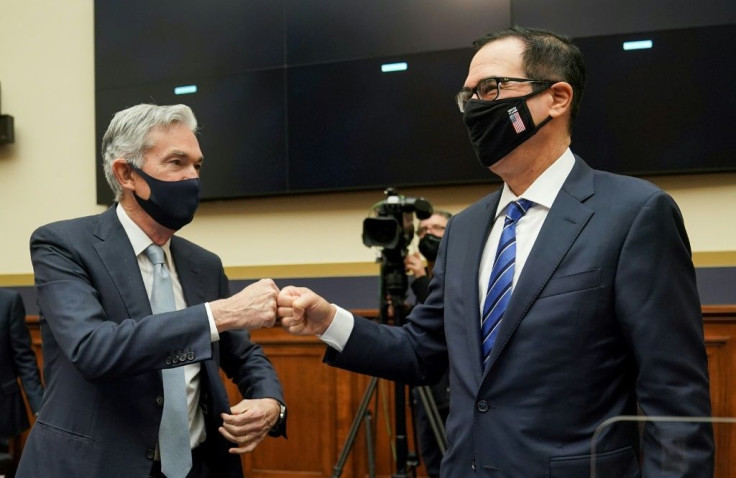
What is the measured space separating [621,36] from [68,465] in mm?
3516

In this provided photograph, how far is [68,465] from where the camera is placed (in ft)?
5.75

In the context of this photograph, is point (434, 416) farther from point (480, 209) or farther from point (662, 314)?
point (662, 314)

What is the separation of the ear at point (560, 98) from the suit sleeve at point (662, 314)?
343mm

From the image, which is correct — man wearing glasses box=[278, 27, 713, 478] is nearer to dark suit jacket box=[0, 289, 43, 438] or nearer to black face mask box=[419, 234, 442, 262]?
black face mask box=[419, 234, 442, 262]

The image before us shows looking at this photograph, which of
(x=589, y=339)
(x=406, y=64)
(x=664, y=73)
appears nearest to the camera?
(x=589, y=339)

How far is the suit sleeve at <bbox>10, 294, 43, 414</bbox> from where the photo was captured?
160 inches

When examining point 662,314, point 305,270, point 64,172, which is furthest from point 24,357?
point 662,314

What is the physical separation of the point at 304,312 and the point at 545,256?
69cm

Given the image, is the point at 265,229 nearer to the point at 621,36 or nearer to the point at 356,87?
the point at 356,87

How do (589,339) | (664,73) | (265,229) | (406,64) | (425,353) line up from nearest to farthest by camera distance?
(589,339) < (425,353) < (664,73) < (406,64) < (265,229)

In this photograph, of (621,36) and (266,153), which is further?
(266,153)

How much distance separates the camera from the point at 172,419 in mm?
1879

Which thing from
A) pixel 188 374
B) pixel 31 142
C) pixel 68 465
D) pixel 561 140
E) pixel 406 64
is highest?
pixel 406 64

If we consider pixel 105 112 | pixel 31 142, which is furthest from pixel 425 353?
pixel 31 142
